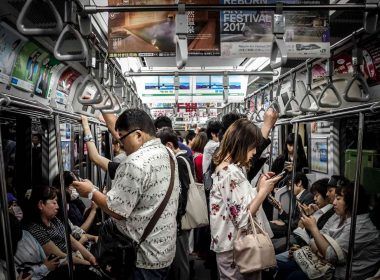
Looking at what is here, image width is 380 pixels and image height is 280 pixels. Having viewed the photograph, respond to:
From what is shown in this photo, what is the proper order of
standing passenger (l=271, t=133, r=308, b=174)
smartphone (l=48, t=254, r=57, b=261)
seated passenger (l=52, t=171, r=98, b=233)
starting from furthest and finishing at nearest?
standing passenger (l=271, t=133, r=308, b=174)
seated passenger (l=52, t=171, r=98, b=233)
smartphone (l=48, t=254, r=57, b=261)

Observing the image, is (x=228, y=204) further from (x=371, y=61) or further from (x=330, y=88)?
(x=371, y=61)

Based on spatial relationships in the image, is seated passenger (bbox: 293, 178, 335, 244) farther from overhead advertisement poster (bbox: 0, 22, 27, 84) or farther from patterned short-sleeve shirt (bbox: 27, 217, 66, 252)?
overhead advertisement poster (bbox: 0, 22, 27, 84)

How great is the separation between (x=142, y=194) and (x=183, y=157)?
141 cm

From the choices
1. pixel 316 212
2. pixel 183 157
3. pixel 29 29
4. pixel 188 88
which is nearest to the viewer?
pixel 29 29

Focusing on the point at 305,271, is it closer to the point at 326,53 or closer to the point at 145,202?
the point at 145,202

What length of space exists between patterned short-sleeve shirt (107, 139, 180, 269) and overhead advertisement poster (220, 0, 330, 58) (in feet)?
7.02

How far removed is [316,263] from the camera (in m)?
3.13

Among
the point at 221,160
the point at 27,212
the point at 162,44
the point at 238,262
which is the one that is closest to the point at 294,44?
the point at 162,44

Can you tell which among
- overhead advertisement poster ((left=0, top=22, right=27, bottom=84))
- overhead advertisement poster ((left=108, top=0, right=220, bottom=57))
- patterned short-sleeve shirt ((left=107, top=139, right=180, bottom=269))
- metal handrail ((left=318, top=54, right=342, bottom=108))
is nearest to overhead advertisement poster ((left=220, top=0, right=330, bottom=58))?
overhead advertisement poster ((left=108, top=0, right=220, bottom=57))

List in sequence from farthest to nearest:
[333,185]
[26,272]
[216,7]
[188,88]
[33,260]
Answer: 1. [188,88]
2. [333,185]
3. [33,260]
4. [26,272]
5. [216,7]

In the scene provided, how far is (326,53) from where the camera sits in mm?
3951

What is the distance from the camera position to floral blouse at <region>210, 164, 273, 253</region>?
2.49 m

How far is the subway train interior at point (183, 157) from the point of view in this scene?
7.80 ft

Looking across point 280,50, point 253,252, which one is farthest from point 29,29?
point 253,252
